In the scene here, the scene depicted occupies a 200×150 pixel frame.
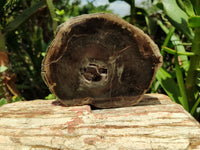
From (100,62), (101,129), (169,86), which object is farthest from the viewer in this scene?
(169,86)

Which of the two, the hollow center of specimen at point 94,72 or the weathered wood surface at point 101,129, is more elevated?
the hollow center of specimen at point 94,72

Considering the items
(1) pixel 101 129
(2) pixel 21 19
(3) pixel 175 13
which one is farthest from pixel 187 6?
(2) pixel 21 19

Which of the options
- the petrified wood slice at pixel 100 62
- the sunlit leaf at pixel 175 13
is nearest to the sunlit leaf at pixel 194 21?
the sunlit leaf at pixel 175 13

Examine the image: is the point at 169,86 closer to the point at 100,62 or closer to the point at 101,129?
the point at 100,62

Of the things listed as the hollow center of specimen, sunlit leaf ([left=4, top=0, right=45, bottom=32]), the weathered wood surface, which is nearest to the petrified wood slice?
the hollow center of specimen

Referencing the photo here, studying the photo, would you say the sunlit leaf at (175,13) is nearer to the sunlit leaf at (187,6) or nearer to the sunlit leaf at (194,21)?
the sunlit leaf at (187,6)

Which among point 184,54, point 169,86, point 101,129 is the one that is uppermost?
point 184,54

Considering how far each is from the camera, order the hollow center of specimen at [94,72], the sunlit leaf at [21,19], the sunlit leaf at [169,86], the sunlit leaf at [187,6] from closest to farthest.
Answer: the hollow center of specimen at [94,72] < the sunlit leaf at [187,6] < the sunlit leaf at [169,86] < the sunlit leaf at [21,19]
